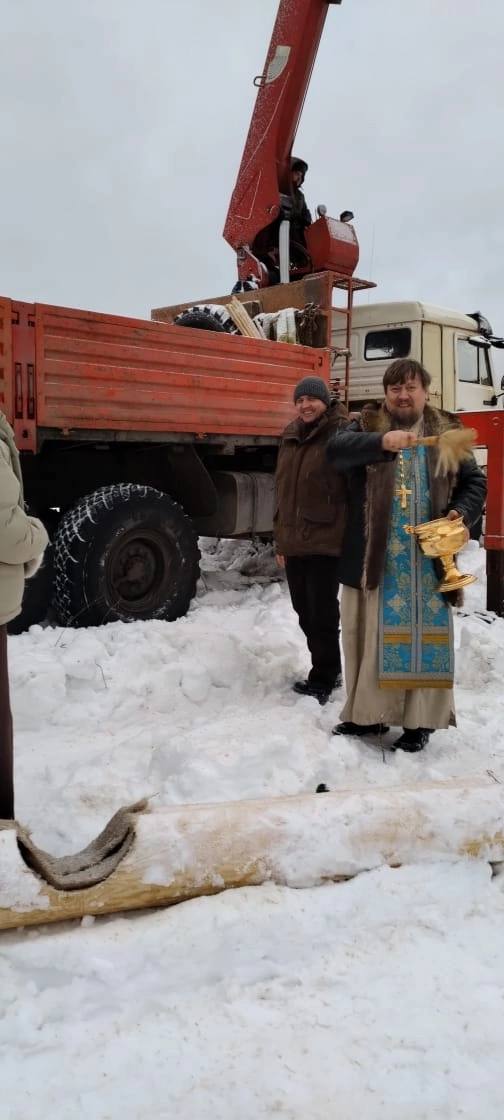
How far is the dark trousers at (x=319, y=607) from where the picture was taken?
12.2ft

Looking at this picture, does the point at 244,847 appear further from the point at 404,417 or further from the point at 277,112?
the point at 277,112

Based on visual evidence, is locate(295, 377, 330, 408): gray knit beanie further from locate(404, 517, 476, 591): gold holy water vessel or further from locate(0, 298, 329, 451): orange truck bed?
locate(0, 298, 329, 451): orange truck bed

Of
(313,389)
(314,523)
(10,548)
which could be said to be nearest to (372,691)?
(314,523)

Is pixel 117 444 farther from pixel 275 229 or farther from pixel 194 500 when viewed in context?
pixel 275 229

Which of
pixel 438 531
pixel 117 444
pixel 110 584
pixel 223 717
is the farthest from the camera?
pixel 117 444

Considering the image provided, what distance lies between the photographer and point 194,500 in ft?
18.7

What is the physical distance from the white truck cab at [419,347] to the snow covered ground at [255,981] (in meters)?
5.53

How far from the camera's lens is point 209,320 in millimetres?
5926

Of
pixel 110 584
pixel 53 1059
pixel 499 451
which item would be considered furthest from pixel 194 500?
pixel 53 1059

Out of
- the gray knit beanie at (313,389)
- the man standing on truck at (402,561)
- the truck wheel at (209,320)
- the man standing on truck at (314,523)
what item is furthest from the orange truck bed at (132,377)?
the man standing on truck at (402,561)

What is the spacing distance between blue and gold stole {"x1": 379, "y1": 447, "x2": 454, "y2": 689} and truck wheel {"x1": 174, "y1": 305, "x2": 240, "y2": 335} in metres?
3.28

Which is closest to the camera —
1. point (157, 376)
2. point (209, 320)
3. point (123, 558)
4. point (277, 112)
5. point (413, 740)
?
point (413, 740)

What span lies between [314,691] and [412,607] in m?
0.92

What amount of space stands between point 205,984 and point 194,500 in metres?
4.24
